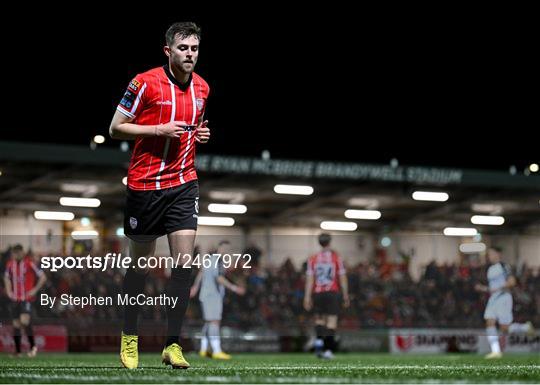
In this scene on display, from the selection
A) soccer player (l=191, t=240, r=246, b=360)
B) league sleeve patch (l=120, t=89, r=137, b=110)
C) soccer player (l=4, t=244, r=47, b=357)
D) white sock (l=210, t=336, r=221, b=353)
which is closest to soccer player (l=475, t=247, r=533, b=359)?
soccer player (l=191, t=240, r=246, b=360)

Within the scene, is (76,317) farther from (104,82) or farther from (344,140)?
(344,140)

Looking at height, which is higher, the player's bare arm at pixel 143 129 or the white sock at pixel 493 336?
the player's bare arm at pixel 143 129

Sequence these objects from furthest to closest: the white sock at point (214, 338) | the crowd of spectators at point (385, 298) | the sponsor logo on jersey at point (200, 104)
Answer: the crowd of spectators at point (385, 298)
the white sock at point (214, 338)
the sponsor logo on jersey at point (200, 104)

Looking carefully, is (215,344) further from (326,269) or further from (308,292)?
(326,269)

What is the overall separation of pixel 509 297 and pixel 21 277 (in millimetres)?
7841

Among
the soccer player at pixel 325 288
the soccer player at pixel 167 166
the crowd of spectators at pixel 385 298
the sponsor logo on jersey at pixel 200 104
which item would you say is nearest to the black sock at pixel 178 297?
the soccer player at pixel 167 166

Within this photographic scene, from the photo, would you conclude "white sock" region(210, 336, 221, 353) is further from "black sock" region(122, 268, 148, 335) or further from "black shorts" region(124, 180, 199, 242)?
"black shorts" region(124, 180, 199, 242)

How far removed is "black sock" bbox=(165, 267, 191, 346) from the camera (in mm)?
6301

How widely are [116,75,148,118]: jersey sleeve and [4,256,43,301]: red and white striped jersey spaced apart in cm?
321

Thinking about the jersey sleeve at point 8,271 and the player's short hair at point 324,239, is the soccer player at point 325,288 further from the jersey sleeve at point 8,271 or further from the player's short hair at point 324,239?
the jersey sleeve at point 8,271

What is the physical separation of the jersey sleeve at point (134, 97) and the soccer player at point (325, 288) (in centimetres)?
989

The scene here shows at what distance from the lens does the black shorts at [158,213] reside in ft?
20.7

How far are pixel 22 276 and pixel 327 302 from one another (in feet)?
22.2

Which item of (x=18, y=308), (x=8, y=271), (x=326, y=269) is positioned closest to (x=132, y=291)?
(x=18, y=308)
